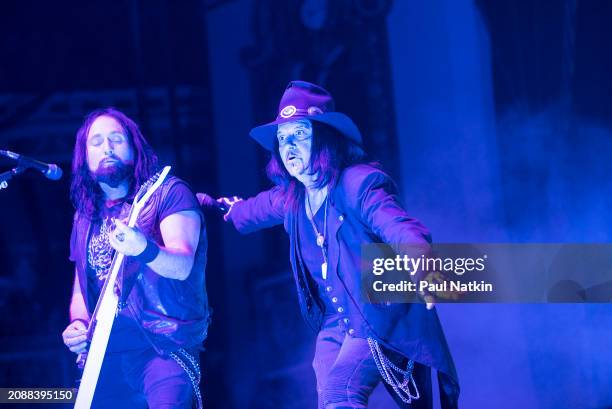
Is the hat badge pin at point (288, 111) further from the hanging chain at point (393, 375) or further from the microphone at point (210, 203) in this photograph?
the hanging chain at point (393, 375)

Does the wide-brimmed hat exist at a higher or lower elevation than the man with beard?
higher

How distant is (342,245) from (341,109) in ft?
2.71

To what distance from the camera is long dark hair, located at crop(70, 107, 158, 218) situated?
333cm

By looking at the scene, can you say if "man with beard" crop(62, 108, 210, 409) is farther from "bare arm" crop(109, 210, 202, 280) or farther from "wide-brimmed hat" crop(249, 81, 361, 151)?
"wide-brimmed hat" crop(249, 81, 361, 151)

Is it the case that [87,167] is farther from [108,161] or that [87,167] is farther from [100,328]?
[100,328]

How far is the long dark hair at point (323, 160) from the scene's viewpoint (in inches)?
123

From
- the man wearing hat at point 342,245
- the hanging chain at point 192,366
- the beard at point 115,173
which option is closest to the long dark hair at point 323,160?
the man wearing hat at point 342,245

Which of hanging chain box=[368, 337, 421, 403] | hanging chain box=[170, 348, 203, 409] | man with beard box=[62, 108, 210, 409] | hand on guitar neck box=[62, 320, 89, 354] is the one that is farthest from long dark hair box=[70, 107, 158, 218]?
hanging chain box=[368, 337, 421, 403]

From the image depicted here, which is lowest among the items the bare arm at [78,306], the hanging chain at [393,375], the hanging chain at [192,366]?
the hanging chain at [393,375]

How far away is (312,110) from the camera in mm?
3107

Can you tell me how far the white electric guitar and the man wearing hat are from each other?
0.54 meters

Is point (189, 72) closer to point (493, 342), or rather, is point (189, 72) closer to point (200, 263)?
point (200, 263)

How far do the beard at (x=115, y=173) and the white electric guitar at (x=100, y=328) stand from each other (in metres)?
0.22

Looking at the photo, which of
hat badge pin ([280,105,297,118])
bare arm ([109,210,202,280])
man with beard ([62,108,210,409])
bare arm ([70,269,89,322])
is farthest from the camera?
bare arm ([70,269,89,322])
